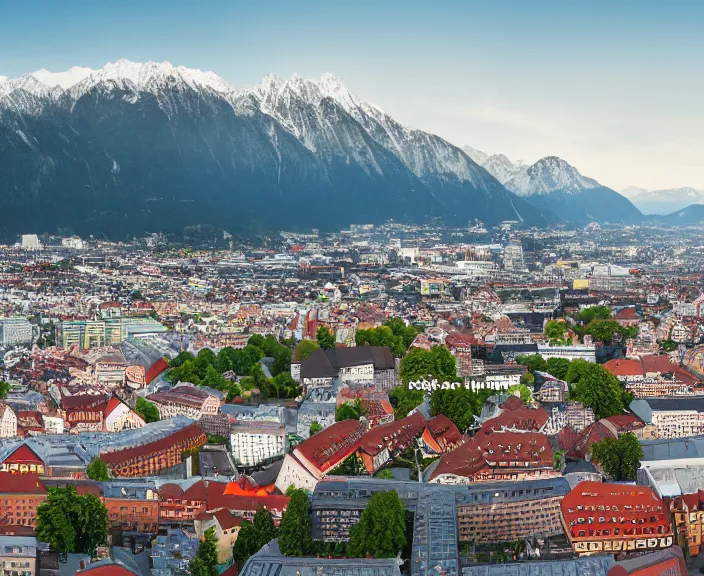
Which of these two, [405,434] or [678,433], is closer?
[405,434]

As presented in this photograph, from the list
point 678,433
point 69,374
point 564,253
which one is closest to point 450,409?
point 678,433

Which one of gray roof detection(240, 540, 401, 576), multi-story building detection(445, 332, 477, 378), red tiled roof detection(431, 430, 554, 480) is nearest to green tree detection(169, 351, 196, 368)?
multi-story building detection(445, 332, 477, 378)

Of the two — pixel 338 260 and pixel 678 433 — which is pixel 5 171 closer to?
pixel 338 260

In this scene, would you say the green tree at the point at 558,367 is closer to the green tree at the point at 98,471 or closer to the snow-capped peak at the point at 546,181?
the green tree at the point at 98,471

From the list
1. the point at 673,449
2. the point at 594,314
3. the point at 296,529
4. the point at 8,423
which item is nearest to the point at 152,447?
the point at 8,423

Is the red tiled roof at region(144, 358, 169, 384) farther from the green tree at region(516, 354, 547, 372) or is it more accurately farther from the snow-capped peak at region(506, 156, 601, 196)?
the snow-capped peak at region(506, 156, 601, 196)

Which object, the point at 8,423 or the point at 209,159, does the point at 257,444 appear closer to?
the point at 8,423
